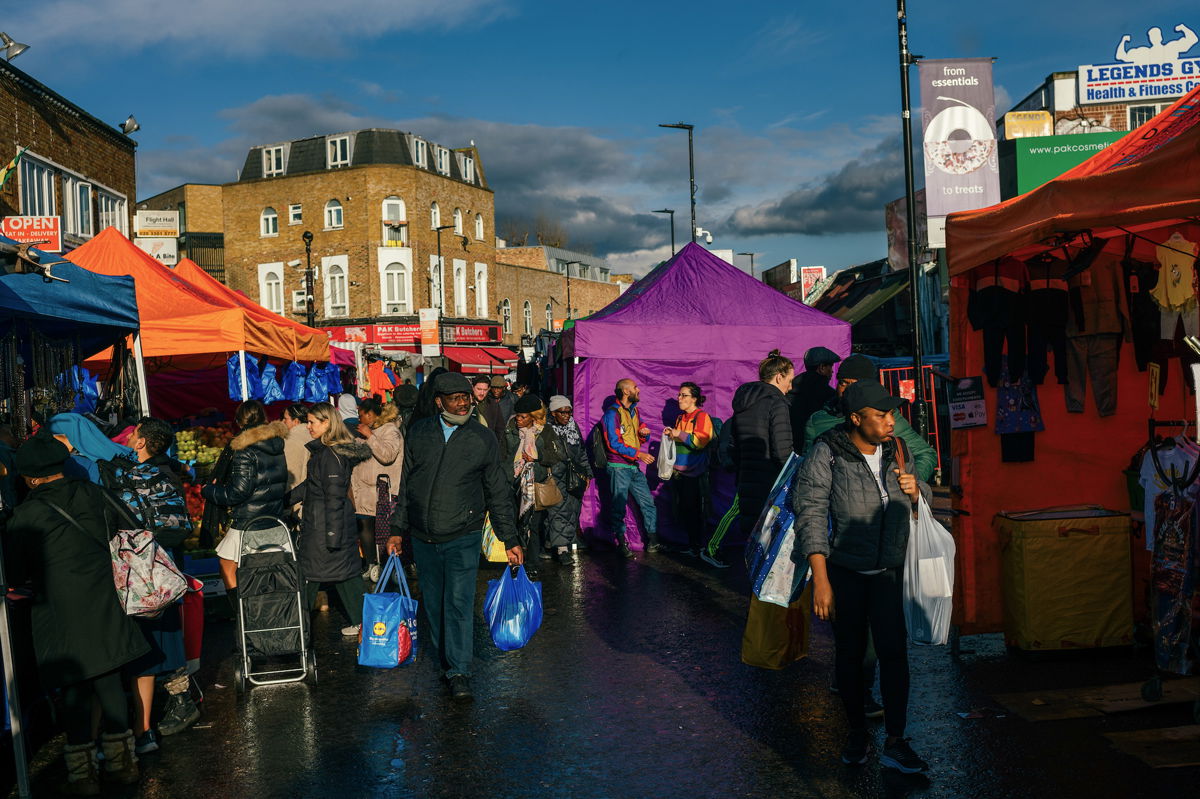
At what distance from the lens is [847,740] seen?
17.4 ft

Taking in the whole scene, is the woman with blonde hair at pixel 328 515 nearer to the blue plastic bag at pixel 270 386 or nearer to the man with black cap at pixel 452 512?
the man with black cap at pixel 452 512

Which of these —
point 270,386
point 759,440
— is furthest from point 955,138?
point 270,386

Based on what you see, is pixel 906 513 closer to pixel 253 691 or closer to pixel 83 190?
pixel 253 691

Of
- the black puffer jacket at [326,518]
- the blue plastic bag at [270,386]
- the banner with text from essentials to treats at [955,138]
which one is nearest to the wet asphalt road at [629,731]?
the black puffer jacket at [326,518]

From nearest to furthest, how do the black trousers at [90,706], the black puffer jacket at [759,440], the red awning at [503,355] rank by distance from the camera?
1. the black trousers at [90,706]
2. the black puffer jacket at [759,440]
3. the red awning at [503,355]

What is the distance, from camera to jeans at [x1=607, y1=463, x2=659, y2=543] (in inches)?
458

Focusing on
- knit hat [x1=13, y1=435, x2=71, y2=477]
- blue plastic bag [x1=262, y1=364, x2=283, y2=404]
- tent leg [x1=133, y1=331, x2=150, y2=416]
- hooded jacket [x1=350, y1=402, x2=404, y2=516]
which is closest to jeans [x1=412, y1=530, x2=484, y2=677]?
knit hat [x1=13, y1=435, x2=71, y2=477]

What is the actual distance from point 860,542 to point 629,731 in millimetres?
1747

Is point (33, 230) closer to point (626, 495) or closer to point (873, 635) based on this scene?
point (626, 495)

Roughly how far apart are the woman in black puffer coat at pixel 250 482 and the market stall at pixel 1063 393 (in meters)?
4.88

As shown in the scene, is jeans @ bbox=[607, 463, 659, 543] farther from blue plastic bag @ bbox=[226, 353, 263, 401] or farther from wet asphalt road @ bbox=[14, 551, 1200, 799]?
blue plastic bag @ bbox=[226, 353, 263, 401]

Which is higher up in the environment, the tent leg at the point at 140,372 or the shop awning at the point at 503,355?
the shop awning at the point at 503,355

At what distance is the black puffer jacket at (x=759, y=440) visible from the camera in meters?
9.37

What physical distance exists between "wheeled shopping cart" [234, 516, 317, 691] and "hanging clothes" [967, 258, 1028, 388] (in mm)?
4987
